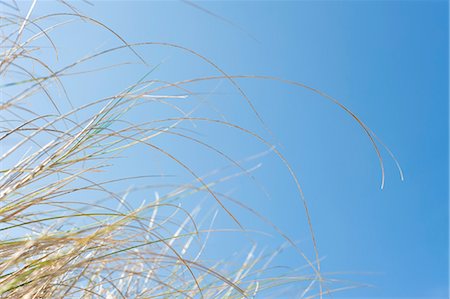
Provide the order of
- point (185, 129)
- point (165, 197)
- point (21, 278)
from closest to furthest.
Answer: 1. point (21, 278)
2. point (165, 197)
3. point (185, 129)

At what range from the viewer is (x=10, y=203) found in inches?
37.2

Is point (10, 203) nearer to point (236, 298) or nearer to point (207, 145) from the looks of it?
point (207, 145)

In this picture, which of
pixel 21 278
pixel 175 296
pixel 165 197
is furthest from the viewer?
pixel 175 296

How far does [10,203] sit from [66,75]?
0.89ft

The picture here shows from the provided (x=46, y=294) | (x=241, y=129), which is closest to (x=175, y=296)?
(x=46, y=294)

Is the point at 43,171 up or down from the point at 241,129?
down

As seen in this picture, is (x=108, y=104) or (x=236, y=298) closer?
(x=108, y=104)

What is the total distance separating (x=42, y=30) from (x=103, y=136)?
27 centimetres

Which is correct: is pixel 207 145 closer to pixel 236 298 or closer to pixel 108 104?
pixel 108 104

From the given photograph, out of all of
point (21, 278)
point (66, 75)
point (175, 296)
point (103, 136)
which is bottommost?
point (21, 278)

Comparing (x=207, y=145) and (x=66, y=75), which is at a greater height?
(x=66, y=75)

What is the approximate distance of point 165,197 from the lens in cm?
94

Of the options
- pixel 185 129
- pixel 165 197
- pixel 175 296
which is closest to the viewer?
pixel 165 197

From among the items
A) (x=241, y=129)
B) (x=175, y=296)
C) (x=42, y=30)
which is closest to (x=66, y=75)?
(x=42, y=30)
